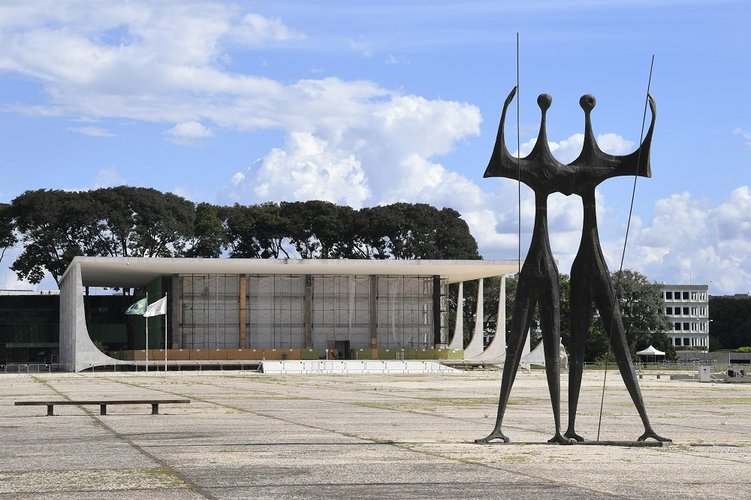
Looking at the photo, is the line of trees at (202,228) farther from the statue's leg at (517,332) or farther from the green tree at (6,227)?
the statue's leg at (517,332)

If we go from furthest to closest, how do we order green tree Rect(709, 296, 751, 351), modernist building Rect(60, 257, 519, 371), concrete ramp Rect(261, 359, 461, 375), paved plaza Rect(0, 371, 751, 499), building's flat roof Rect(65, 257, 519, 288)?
green tree Rect(709, 296, 751, 351), modernist building Rect(60, 257, 519, 371), building's flat roof Rect(65, 257, 519, 288), concrete ramp Rect(261, 359, 461, 375), paved plaza Rect(0, 371, 751, 499)

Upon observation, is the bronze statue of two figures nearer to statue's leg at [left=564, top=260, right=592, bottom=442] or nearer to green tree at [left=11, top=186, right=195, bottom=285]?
statue's leg at [left=564, top=260, right=592, bottom=442]

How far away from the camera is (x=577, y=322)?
17031mm

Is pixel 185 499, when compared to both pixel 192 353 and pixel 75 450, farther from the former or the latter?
pixel 192 353

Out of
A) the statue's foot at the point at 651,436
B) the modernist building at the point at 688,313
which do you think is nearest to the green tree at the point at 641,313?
the modernist building at the point at 688,313

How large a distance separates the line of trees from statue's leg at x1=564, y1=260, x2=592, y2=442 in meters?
83.8

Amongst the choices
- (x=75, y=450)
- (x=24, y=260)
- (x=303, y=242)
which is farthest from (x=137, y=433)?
(x=303, y=242)

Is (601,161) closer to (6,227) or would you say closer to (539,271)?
(539,271)

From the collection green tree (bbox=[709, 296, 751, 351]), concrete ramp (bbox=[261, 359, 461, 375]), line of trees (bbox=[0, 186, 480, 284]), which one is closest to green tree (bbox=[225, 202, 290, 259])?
line of trees (bbox=[0, 186, 480, 284])

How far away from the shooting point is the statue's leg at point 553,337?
55.6ft

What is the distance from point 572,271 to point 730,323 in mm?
145789

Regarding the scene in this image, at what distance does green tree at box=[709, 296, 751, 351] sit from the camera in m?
→ 152

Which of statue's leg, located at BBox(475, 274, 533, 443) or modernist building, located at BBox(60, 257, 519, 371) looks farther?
modernist building, located at BBox(60, 257, 519, 371)

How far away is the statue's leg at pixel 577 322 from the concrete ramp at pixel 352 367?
55815 mm
